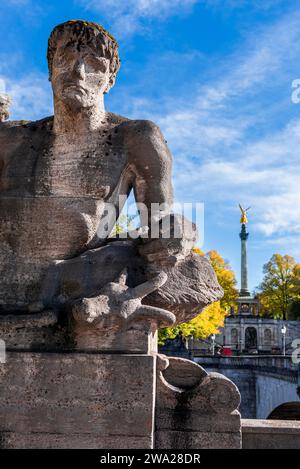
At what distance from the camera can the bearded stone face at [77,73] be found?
166 inches

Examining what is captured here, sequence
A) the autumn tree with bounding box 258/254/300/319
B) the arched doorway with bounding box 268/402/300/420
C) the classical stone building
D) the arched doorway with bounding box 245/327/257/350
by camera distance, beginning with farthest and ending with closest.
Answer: the arched doorway with bounding box 245/327/257/350 → the classical stone building → the autumn tree with bounding box 258/254/300/319 → the arched doorway with bounding box 268/402/300/420

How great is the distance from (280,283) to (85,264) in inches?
2427

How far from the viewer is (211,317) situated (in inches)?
1403

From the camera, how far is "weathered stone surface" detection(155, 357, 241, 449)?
11.5 ft

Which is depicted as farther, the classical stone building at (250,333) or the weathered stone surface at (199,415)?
the classical stone building at (250,333)

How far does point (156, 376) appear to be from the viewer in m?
3.61

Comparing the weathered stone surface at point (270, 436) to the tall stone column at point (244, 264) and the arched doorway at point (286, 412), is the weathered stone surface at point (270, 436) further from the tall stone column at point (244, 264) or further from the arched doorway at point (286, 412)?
the tall stone column at point (244, 264)

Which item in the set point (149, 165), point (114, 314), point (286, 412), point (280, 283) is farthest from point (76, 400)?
point (280, 283)

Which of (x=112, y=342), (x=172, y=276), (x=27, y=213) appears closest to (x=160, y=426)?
(x=112, y=342)

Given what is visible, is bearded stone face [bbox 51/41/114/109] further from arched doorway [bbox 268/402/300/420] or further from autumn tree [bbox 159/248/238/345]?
arched doorway [bbox 268/402/300/420]

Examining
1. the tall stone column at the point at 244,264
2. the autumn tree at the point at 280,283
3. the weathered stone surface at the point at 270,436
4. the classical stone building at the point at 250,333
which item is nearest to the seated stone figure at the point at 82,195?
the weathered stone surface at the point at 270,436

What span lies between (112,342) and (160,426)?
0.62 m

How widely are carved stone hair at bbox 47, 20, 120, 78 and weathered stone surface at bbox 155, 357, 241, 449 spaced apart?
253cm

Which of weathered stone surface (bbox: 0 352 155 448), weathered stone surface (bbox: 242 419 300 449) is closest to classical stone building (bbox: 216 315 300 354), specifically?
weathered stone surface (bbox: 242 419 300 449)
